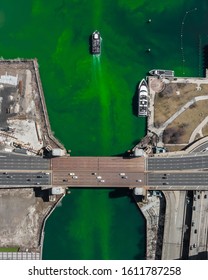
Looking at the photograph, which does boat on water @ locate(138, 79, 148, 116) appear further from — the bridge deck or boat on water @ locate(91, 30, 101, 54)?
boat on water @ locate(91, 30, 101, 54)

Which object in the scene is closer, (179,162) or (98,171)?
(179,162)

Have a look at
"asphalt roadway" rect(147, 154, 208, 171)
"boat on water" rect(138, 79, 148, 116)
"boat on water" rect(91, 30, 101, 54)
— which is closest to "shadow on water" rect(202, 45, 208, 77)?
"boat on water" rect(138, 79, 148, 116)

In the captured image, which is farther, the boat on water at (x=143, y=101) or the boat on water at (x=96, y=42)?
the boat on water at (x=96, y=42)

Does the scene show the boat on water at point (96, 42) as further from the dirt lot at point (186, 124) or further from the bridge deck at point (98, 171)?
the bridge deck at point (98, 171)

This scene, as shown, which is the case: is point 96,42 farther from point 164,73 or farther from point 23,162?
point 23,162

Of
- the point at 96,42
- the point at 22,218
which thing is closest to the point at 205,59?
the point at 96,42

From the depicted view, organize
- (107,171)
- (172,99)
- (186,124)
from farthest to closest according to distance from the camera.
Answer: (172,99)
(186,124)
(107,171)

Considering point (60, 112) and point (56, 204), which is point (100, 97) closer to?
point (60, 112)

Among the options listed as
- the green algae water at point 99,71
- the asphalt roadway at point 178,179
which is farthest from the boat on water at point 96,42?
the asphalt roadway at point 178,179
